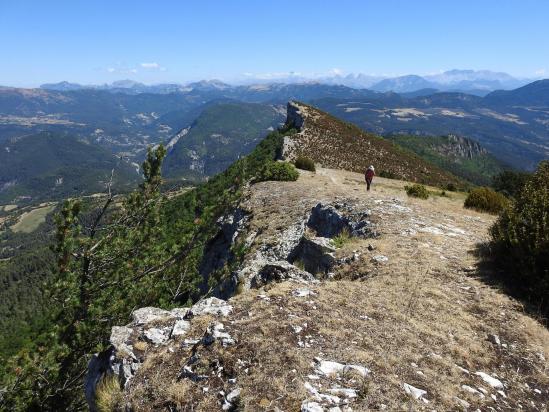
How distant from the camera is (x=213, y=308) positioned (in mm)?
9781

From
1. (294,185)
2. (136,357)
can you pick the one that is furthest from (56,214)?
(294,185)

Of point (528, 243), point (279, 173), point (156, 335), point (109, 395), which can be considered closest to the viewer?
point (109, 395)

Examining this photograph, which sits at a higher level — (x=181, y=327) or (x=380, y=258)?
(x=181, y=327)

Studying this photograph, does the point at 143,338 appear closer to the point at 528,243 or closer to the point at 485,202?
the point at 528,243

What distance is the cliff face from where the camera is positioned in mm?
61344

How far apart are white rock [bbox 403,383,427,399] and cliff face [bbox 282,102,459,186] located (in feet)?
166

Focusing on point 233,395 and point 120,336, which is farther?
point 120,336

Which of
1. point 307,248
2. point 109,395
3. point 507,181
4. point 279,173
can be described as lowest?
point 507,181

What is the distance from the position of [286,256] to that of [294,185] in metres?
12.9

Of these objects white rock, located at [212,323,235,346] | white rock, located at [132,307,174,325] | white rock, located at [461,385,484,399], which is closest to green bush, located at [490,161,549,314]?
white rock, located at [461,385,484,399]

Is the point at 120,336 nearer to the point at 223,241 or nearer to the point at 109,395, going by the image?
the point at 109,395

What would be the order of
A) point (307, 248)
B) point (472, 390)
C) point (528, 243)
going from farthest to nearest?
point (307, 248) → point (528, 243) → point (472, 390)

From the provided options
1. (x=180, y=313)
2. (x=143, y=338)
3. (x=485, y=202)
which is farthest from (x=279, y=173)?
(x=143, y=338)

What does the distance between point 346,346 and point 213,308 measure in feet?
11.4
